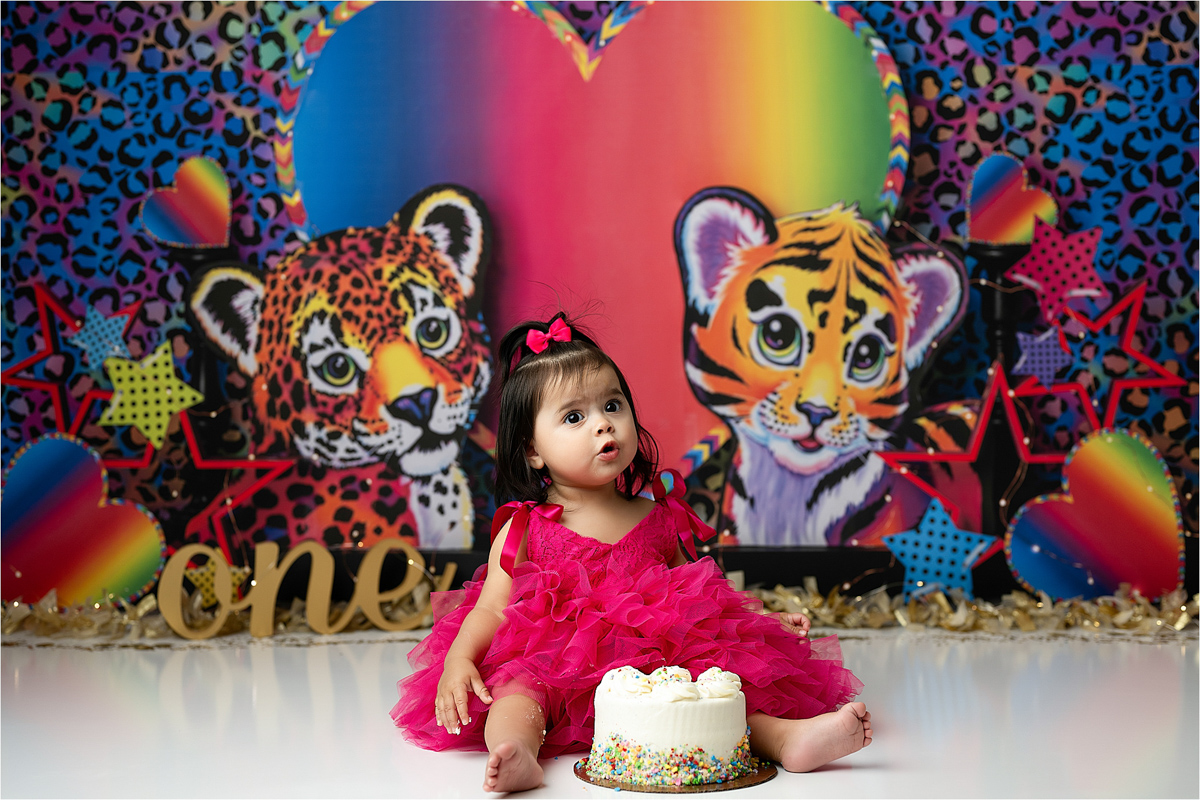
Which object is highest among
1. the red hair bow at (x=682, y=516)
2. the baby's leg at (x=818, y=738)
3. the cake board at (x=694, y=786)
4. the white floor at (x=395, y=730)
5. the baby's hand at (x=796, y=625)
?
the red hair bow at (x=682, y=516)

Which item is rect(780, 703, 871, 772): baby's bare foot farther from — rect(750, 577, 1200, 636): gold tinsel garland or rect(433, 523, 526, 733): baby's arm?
rect(750, 577, 1200, 636): gold tinsel garland

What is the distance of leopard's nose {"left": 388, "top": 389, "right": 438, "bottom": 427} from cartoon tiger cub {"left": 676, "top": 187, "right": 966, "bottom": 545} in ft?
2.49

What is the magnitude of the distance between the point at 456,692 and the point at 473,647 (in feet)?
0.43

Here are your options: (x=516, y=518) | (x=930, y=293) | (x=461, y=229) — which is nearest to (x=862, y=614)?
(x=930, y=293)

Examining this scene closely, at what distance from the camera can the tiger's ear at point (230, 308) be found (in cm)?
294

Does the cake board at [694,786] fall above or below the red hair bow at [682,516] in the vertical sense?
below

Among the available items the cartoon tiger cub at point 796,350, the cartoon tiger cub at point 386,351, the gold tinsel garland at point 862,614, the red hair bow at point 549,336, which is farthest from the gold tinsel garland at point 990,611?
the red hair bow at point 549,336

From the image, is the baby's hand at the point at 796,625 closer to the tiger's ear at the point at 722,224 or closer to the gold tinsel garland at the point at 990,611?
the gold tinsel garland at the point at 990,611

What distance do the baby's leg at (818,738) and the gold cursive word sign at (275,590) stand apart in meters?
1.45

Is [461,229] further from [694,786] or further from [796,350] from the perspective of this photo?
[694,786]

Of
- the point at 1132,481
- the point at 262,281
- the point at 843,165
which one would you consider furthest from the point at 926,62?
the point at 262,281

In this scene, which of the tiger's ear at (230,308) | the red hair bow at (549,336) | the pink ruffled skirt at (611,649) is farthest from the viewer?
the tiger's ear at (230,308)

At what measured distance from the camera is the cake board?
151 cm

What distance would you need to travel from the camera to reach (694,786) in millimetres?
1516
